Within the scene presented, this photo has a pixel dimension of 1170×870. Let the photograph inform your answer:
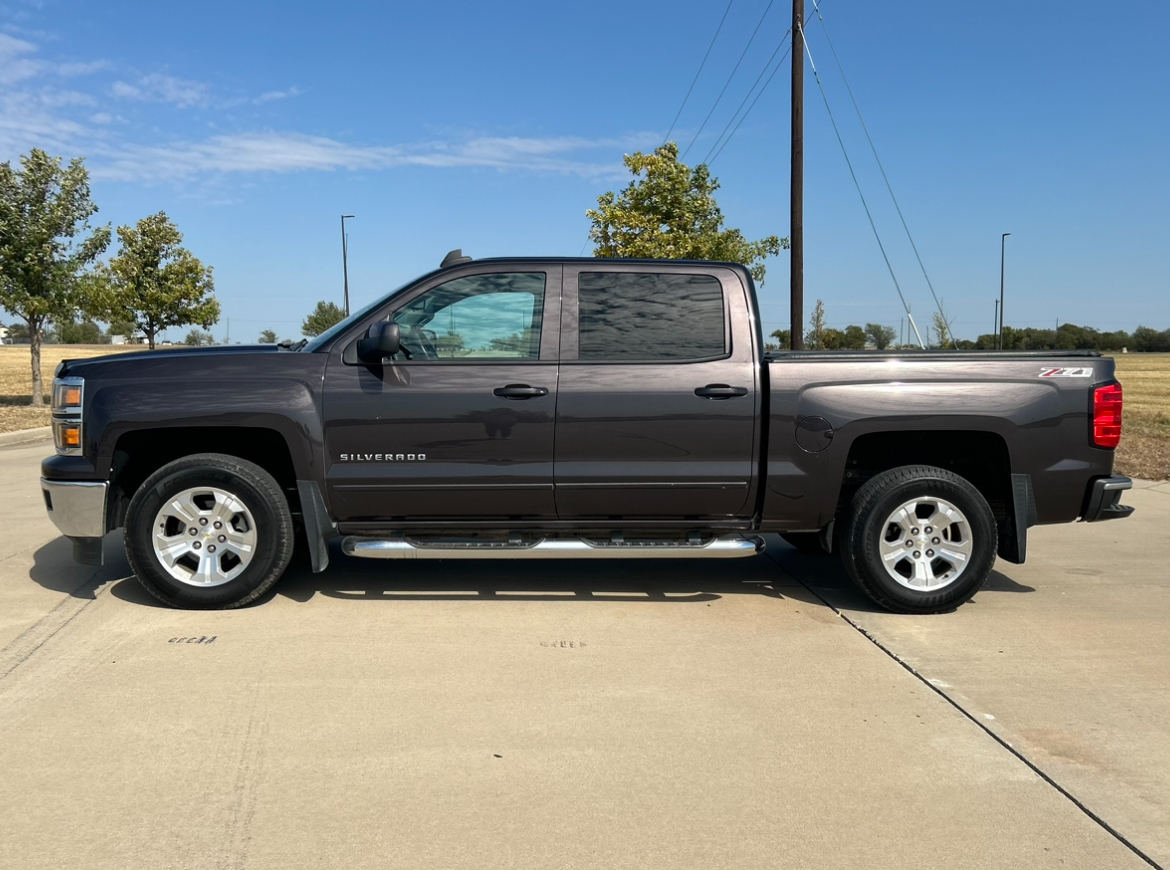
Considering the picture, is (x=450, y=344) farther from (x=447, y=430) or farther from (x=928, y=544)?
(x=928, y=544)

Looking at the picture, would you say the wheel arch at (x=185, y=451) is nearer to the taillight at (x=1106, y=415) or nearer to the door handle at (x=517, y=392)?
the door handle at (x=517, y=392)

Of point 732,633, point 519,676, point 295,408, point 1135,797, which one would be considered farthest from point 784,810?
point 295,408

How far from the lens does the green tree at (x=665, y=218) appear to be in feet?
77.3

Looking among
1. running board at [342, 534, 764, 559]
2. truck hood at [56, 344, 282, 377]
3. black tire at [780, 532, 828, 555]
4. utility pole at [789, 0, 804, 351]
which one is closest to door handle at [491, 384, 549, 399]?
running board at [342, 534, 764, 559]

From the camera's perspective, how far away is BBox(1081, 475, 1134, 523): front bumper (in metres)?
5.44

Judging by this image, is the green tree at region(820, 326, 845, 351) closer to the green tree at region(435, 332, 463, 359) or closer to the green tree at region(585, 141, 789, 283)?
the green tree at region(585, 141, 789, 283)

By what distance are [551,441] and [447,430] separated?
1.85 feet

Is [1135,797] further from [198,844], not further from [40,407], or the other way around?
[40,407]

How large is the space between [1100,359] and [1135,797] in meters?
2.91

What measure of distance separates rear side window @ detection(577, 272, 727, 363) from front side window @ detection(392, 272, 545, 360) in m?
0.29

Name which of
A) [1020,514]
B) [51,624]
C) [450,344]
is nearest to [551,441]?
[450,344]

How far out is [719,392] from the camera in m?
5.42

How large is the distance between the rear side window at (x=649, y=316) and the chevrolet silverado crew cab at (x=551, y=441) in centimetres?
2

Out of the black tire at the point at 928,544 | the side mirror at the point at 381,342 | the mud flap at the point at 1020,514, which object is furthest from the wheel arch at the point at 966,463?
the side mirror at the point at 381,342
